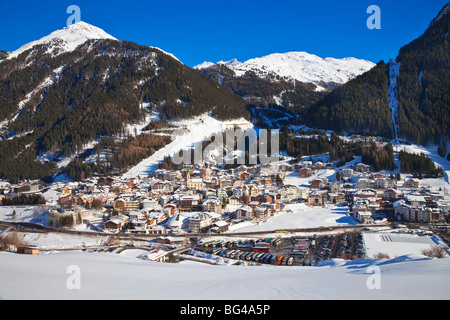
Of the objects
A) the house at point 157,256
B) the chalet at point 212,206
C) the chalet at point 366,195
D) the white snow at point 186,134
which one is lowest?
the house at point 157,256

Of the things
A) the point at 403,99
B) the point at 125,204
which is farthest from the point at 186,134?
the point at 403,99

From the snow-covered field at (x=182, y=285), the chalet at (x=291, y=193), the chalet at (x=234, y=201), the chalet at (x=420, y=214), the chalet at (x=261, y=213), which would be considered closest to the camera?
the snow-covered field at (x=182, y=285)

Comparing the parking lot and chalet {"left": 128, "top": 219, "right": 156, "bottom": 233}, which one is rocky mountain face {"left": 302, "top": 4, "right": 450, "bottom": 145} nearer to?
the parking lot

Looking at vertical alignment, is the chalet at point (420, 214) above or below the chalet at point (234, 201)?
below

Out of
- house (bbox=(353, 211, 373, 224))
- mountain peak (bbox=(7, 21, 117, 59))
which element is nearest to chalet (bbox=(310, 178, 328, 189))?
house (bbox=(353, 211, 373, 224))

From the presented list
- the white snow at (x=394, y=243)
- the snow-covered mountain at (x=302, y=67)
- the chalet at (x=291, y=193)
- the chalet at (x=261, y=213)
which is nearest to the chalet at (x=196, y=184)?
the chalet at (x=291, y=193)

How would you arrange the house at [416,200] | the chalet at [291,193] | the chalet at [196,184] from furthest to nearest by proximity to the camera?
the chalet at [196,184], the chalet at [291,193], the house at [416,200]

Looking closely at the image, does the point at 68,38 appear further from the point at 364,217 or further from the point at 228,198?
the point at 364,217

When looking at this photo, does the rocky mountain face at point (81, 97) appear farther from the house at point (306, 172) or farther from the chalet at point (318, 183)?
the chalet at point (318, 183)
